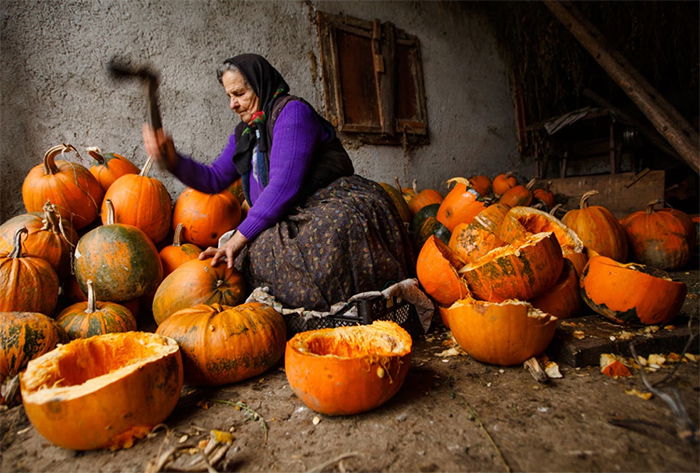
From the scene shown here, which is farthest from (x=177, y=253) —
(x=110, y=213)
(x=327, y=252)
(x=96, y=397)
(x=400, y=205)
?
(x=400, y=205)

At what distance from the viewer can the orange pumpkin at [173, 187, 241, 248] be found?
9.43 ft

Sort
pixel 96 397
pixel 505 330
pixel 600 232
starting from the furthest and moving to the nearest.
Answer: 1. pixel 600 232
2. pixel 505 330
3. pixel 96 397

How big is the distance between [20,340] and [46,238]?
921 mm

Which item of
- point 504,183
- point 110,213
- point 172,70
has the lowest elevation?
point 504,183

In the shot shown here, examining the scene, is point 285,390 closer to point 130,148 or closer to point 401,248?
point 401,248

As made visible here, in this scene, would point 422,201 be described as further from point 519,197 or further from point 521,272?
point 521,272

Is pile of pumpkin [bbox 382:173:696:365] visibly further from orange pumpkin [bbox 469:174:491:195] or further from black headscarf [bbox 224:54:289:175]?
orange pumpkin [bbox 469:174:491:195]

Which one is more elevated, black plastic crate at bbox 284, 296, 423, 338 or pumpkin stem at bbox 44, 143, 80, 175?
pumpkin stem at bbox 44, 143, 80, 175

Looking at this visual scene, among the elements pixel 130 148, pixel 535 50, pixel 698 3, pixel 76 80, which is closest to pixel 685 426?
pixel 130 148

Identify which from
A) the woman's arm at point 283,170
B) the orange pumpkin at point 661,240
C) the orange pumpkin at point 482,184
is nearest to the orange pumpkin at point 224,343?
the woman's arm at point 283,170

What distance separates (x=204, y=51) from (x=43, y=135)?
1.70 m

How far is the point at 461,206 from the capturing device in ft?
11.2

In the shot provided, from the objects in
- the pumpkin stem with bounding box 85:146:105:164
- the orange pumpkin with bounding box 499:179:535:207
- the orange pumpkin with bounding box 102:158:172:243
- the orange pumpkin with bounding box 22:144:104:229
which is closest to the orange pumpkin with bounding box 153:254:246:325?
the orange pumpkin with bounding box 102:158:172:243

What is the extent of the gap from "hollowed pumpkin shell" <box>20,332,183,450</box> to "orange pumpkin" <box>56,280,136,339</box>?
1.38 ft
